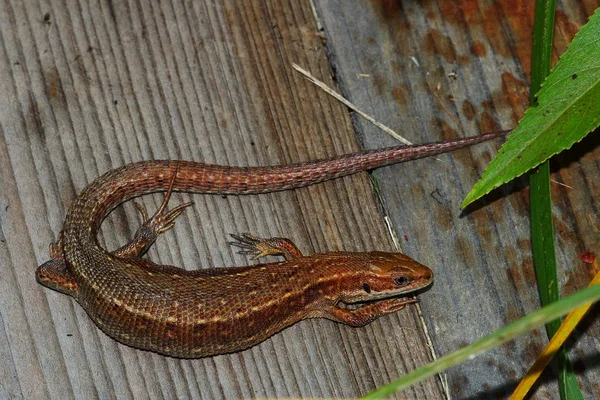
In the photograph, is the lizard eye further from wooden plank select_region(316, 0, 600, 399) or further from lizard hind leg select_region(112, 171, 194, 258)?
lizard hind leg select_region(112, 171, 194, 258)

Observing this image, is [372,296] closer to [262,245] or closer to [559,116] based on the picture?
[262,245]

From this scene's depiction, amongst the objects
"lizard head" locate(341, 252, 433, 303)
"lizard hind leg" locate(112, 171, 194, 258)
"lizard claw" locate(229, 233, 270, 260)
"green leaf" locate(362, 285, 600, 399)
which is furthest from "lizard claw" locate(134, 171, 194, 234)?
"green leaf" locate(362, 285, 600, 399)

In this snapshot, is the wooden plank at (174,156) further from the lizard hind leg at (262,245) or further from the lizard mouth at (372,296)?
the lizard mouth at (372,296)

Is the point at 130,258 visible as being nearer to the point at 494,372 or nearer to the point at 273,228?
the point at 273,228

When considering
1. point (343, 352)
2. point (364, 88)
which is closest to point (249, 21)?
point (364, 88)

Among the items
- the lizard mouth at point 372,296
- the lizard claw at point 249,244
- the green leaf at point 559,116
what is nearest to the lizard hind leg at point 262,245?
the lizard claw at point 249,244
